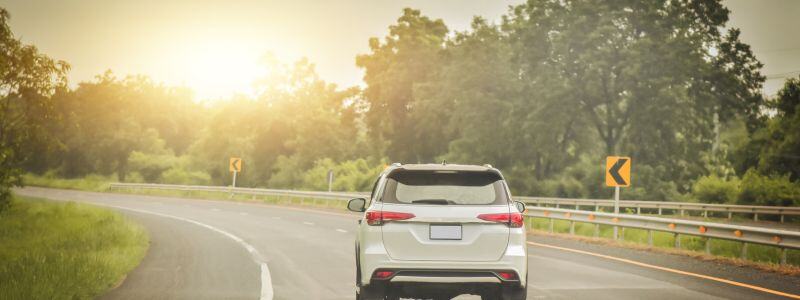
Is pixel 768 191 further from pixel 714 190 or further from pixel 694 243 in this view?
pixel 694 243

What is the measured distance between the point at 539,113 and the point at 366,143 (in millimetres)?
33085

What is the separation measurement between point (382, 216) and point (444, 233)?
0.63 meters

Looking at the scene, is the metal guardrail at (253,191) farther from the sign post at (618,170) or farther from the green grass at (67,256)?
the sign post at (618,170)

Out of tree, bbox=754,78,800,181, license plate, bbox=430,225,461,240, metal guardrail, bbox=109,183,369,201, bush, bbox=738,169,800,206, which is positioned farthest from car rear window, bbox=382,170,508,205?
tree, bbox=754,78,800,181

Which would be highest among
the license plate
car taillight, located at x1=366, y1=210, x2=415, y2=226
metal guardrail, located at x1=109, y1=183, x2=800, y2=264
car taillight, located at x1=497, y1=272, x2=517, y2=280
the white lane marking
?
car taillight, located at x1=366, y1=210, x2=415, y2=226

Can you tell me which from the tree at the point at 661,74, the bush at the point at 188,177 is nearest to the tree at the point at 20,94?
the tree at the point at 661,74

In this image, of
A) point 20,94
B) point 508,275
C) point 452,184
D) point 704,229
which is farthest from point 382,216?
point 20,94

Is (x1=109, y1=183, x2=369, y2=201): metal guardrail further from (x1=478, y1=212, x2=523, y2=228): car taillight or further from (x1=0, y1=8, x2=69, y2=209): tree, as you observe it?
(x1=478, y1=212, x2=523, y2=228): car taillight

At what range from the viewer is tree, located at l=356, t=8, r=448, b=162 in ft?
237

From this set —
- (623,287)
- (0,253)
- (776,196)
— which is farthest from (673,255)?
(776,196)

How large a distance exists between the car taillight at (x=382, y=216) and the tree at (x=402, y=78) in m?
61.6

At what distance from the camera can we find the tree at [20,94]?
24.5m

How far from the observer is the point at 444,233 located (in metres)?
7.52

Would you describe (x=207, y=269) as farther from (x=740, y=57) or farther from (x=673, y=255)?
(x=740, y=57)
